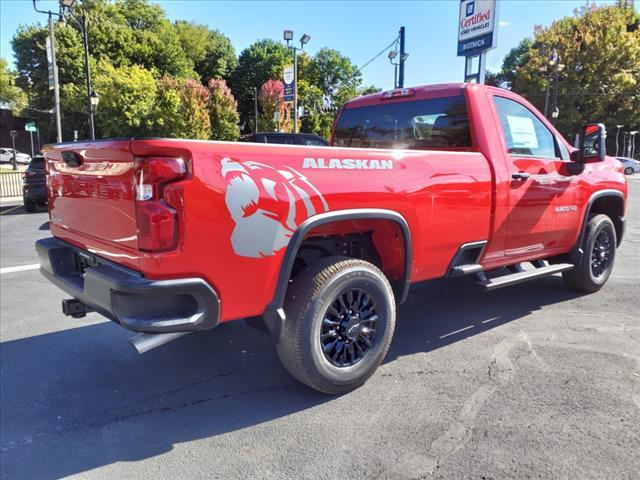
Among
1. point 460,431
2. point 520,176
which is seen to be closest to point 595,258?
point 520,176

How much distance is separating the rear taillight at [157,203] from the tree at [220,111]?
4280 cm

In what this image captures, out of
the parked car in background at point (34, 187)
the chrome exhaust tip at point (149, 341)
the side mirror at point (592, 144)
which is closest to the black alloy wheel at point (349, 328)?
the chrome exhaust tip at point (149, 341)

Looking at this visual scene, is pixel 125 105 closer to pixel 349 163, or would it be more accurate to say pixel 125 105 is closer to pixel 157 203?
pixel 349 163

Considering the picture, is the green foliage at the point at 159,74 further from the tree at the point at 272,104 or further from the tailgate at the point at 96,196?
the tailgate at the point at 96,196

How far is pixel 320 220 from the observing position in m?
2.85

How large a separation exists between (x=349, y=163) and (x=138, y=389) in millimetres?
2078

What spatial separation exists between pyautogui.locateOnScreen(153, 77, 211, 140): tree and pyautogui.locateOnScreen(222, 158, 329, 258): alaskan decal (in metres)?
39.9

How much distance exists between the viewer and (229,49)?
66.4 m

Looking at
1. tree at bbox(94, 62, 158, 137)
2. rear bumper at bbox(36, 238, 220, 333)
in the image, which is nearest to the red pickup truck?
rear bumper at bbox(36, 238, 220, 333)

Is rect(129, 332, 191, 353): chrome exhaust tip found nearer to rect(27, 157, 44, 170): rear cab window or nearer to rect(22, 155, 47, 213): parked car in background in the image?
rect(22, 155, 47, 213): parked car in background

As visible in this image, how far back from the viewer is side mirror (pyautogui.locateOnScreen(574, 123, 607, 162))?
4637mm

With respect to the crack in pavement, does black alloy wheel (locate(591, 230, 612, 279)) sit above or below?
above

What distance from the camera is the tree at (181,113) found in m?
40.7

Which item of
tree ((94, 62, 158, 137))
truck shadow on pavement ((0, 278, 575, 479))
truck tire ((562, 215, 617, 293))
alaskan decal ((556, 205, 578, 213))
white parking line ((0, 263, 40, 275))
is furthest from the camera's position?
tree ((94, 62, 158, 137))
